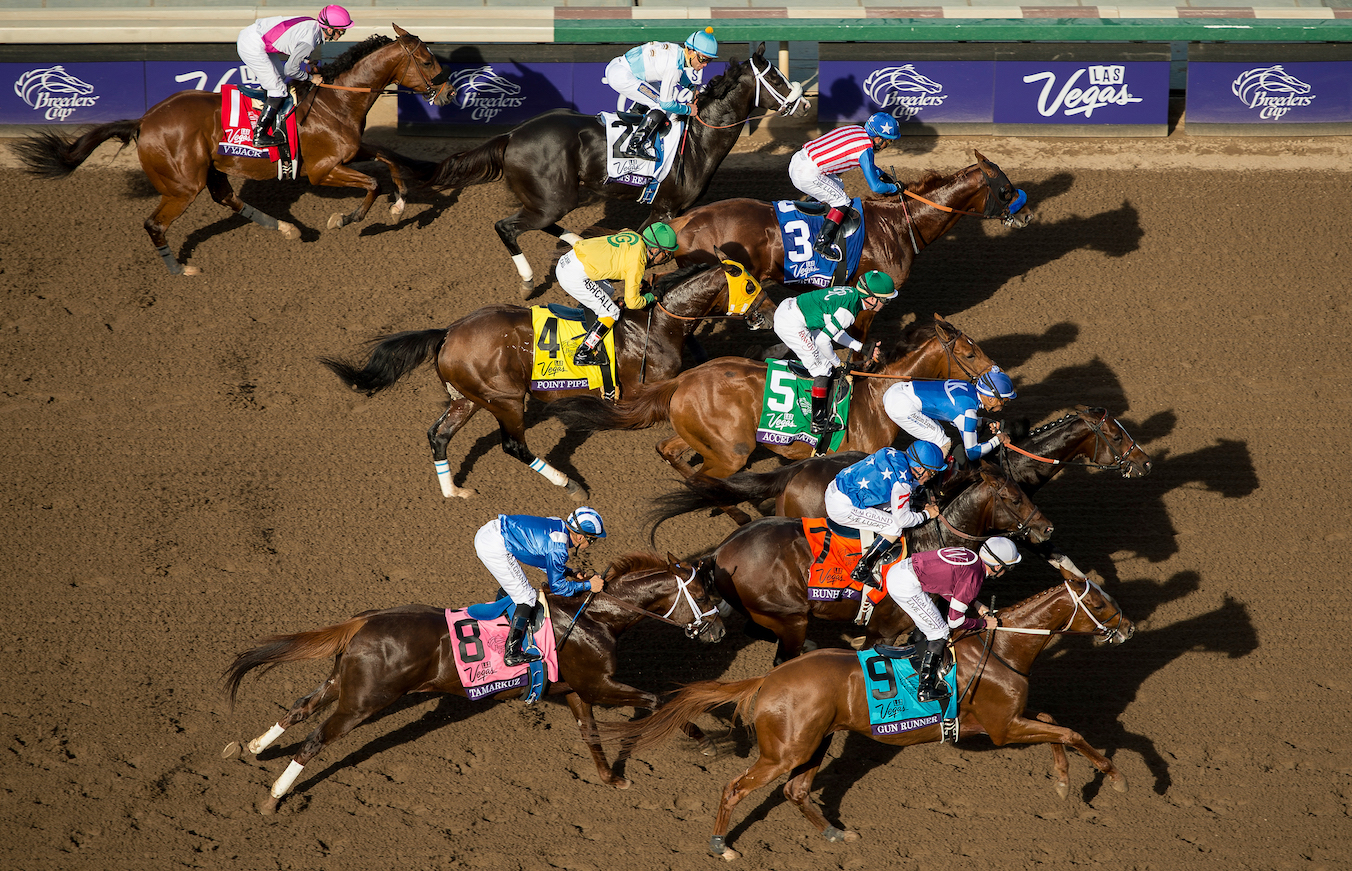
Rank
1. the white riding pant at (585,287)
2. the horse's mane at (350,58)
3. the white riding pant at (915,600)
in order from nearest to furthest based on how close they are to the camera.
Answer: the white riding pant at (915,600) → the white riding pant at (585,287) → the horse's mane at (350,58)

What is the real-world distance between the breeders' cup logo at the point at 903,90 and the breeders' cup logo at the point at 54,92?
820 cm

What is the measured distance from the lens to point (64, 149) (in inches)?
416

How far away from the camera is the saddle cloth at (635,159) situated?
386 inches

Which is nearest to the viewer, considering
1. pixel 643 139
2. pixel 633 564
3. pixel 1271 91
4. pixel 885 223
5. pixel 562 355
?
pixel 633 564

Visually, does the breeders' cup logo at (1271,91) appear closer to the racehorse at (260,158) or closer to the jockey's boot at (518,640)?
the racehorse at (260,158)

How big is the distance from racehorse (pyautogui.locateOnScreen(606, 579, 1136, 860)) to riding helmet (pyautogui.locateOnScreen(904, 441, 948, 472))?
3.27ft

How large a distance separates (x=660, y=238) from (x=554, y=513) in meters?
2.26

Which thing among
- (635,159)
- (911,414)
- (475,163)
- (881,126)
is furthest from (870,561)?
(475,163)

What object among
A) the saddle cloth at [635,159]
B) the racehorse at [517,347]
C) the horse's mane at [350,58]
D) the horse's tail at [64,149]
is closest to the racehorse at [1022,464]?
the racehorse at [517,347]

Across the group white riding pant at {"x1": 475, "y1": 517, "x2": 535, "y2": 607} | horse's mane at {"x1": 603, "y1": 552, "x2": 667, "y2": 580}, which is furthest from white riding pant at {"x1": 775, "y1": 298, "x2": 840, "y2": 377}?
white riding pant at {"x1": 475, "y1": 517, "x2": 535, "y2": 607}

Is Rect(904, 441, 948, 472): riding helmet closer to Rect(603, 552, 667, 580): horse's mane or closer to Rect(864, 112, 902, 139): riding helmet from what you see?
Rect(603, 552, 667, 580): horse's mane

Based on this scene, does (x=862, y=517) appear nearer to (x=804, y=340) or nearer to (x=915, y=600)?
(x=915, y=600)

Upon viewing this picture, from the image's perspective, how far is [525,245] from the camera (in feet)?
35.4

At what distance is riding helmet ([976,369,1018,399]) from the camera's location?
7566 mm
